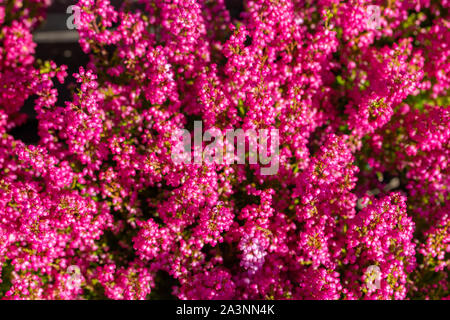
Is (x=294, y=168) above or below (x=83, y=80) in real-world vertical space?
below

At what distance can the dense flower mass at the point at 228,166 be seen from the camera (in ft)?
9.70

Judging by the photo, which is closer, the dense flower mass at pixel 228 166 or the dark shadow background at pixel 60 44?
the dense flower mass at pixel 228 166

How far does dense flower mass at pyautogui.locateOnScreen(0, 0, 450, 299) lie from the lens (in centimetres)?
296

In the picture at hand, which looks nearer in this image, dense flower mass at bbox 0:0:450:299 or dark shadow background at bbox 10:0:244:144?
dense flower mass at bbox 0:0:450:299

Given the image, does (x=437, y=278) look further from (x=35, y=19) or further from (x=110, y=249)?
(x=35, y=19)

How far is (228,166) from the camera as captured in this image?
10.3 feet

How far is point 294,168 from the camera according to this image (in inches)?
149

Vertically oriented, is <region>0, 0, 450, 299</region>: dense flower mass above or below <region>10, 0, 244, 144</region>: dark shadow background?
below

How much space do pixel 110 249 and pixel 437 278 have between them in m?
3.40

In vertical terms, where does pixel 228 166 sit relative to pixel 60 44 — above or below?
below

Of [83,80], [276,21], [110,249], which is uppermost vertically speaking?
[276,21]

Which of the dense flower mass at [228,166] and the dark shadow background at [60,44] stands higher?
the dark shadow background at [60,44]

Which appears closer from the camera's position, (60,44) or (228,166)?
(228,166)

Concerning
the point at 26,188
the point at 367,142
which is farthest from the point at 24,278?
the point at 367,142
